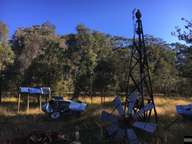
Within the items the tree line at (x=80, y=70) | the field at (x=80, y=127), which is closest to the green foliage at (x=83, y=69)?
the tree line at (x=80, y=70)

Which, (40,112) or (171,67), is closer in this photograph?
(40,112)

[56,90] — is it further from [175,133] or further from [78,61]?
[175,133]

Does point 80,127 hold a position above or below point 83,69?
below

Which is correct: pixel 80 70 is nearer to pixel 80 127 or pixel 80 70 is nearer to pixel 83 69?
pixel 83 69

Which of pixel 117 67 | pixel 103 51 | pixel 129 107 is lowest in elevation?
pixel 129 107

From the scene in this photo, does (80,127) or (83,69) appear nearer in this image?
(80,127)

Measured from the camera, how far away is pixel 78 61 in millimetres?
41250

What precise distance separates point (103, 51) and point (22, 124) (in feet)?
99.5

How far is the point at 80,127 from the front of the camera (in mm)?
21625

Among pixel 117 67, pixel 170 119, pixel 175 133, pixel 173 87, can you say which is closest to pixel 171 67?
pixel 173 87

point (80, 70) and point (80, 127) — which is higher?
point (80, 70)

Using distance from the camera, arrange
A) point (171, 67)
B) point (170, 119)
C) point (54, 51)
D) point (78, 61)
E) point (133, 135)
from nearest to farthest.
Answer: point (133, 135) < point (170, 119) < point (54, 51) < point (78, 61) < point (171, 67)

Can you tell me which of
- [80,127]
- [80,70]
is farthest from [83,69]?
[80,127]

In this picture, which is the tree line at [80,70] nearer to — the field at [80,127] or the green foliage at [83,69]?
the green foliage at [83,69]
